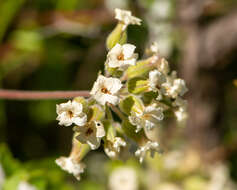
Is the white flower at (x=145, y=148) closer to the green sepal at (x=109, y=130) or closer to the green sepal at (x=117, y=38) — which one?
the green sepal at (x=109, y=130)

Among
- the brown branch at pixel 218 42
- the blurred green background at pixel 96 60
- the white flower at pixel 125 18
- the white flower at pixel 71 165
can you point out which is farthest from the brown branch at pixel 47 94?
the brown branch at pixel 218 42

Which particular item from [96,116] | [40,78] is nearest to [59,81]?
[40,78]

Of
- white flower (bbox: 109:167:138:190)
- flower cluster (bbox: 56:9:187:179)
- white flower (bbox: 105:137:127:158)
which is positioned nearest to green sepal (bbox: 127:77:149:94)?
flower cluster (bbox: 56:9:187:179)

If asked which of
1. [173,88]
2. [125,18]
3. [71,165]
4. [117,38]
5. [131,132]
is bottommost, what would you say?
[71,165]

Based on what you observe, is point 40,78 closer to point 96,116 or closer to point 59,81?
point 59,81

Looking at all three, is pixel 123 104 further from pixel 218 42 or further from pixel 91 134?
pixel 218 42

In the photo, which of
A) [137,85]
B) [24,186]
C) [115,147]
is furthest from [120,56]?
[24,186]
